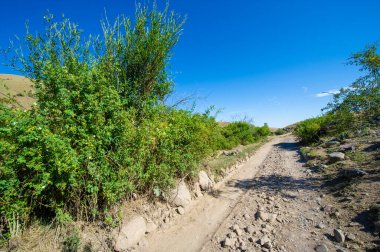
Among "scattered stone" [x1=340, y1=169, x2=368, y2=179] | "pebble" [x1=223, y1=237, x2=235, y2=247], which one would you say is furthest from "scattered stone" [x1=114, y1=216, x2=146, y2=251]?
"scattered stone" [x1=340, y1=169, x2=368, y2=179]

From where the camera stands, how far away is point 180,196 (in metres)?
6.11

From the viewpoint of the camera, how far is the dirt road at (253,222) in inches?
162

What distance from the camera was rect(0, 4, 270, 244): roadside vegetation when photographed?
3.33 metres

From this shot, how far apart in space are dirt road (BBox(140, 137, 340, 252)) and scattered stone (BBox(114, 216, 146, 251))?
26 centimetres

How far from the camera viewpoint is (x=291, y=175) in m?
9.03

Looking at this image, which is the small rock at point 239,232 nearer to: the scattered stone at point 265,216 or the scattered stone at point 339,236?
the scattered stone at point 265,216

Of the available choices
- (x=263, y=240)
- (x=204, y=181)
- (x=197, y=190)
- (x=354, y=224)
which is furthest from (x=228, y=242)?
(x=204, y=181)

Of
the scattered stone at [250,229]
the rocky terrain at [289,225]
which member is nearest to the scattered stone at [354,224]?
the rocky terrain at [289,225]

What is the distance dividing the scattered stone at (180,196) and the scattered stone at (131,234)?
130 centimetres

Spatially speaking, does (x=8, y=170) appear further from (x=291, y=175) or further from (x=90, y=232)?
(x=291, y=175)

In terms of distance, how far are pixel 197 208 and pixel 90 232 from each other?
315 centimetres

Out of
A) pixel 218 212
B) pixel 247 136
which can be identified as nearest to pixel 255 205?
pixel 218 212

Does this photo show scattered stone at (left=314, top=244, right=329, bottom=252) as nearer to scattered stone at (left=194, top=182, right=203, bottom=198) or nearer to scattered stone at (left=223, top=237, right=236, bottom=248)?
scattered stone at (left=223, top=237, right=236, bottom=248)

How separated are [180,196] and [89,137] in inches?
135
